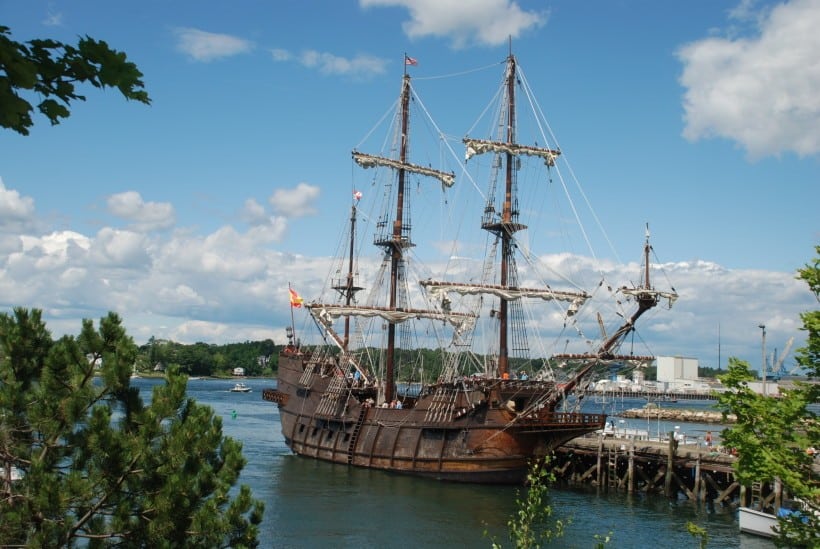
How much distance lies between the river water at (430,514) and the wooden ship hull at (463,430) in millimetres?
881

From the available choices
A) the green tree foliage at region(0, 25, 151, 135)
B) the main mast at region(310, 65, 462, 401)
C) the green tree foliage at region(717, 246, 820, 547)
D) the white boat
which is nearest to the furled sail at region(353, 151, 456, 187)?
the main mast at region(310, 65, 462, 401)

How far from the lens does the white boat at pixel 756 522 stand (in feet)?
102

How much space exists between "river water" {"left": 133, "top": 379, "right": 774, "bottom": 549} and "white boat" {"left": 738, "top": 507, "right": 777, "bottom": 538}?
29 cm

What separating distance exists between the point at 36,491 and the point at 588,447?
3958cm

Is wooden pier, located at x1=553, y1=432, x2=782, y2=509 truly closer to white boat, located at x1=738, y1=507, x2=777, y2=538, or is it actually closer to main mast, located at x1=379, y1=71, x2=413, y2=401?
white boat, located at x1=738, y1=507, x2=777, y2=538

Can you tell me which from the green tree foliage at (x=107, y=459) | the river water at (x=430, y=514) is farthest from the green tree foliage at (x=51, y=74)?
the river water at (x=430, y=514)

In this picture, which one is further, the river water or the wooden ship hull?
the wooden ship hull

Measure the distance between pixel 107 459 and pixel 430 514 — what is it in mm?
24458

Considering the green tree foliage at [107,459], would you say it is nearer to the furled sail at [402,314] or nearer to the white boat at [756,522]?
the white boat at [756,522]

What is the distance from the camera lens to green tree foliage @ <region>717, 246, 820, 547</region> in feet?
41.6

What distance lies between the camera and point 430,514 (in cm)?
3472

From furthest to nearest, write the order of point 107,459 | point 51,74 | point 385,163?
point 385,163, point 107,459, point 51,74

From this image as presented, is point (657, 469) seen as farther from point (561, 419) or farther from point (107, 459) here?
point (107, 459)

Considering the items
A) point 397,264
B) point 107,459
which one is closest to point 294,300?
point 397,264
